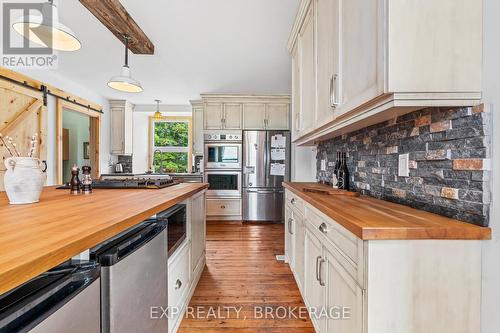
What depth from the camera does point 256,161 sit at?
450 centimetres

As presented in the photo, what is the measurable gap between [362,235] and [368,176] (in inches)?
39.3

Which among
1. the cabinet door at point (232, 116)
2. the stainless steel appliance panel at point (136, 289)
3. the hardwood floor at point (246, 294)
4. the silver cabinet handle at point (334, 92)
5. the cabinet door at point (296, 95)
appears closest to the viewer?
the stainless steel appliance panel at point (136, 289)

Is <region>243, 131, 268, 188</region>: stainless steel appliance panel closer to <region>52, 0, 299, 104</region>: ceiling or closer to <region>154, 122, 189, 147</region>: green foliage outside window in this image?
<region>52, 0, 299, 104</region>: ceiling

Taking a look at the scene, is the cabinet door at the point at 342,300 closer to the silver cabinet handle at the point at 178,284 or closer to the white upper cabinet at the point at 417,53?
the white upper cabinet at the point at 417,53

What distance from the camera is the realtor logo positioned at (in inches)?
59.1

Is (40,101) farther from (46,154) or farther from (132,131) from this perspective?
(132,131)

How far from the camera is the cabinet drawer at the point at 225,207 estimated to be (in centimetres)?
457

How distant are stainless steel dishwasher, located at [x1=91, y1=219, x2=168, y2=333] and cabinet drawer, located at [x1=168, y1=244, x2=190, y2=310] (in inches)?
8.4

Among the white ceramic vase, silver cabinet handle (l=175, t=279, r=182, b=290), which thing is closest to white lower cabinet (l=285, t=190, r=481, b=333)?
silver cabinet handle (l=175, t=279, r=182, b=290)

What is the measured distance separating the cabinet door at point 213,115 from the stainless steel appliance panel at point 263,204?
133 cm

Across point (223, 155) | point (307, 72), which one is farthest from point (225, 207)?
point (307, 72)

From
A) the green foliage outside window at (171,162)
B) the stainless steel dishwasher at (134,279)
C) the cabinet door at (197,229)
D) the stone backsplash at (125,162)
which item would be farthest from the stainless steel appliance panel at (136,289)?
the stone backsplash at (125,162)

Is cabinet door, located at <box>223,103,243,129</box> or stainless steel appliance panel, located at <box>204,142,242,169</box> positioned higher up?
cabinet door, located at <box>223,103,243,129</box>

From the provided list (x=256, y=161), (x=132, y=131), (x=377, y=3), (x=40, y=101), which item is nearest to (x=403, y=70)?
(x=377, y=3)
